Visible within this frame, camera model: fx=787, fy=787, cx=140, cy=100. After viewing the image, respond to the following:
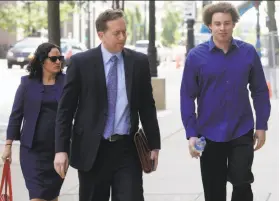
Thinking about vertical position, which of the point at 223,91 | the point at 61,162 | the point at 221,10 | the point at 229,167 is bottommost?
the point at 229,167

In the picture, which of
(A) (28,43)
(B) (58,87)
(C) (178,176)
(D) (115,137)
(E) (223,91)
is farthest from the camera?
(A) (28,43)

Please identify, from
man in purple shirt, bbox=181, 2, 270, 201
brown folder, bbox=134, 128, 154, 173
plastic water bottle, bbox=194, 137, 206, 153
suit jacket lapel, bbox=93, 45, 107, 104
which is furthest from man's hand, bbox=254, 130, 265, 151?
suit jacket lapel, bbox=93, 45, 107, 104

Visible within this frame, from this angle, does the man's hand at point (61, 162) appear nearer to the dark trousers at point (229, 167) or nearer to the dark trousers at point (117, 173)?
the dark trousers at point (117, 173)

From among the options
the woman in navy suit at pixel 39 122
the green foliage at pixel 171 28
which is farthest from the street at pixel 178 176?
the green foliage at pixel 171 28

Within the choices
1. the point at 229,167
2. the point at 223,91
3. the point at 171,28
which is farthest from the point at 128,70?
the point at 171,28

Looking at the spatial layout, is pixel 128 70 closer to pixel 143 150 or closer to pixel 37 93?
pixel 143 150

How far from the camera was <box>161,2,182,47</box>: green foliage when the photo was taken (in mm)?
104438

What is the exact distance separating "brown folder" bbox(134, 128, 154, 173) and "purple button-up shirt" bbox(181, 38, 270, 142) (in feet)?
1.83

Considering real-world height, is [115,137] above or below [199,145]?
above

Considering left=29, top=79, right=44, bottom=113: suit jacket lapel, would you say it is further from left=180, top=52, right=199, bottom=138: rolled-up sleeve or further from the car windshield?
the car windshield

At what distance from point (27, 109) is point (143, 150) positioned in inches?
57.3

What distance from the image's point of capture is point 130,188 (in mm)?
4762

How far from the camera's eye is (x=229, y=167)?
209 inches

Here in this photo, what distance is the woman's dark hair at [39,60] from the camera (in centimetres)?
601
